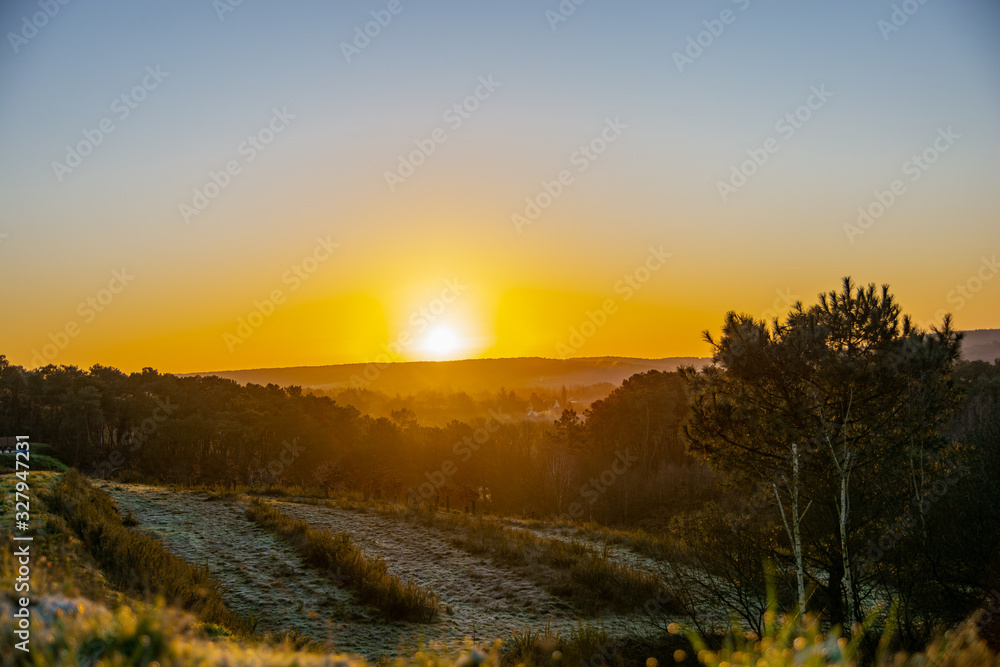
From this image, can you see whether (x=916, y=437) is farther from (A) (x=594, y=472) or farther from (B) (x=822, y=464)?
(A) (x=594, y=472)

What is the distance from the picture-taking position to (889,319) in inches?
412

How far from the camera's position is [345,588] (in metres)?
11.2

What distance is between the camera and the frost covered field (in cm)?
922

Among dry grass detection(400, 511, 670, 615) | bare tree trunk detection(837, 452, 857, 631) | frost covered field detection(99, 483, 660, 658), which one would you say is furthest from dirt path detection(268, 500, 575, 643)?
bare tree trunk detection(837, 452, 857, 631)

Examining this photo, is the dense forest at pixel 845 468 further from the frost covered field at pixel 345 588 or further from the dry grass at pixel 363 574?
the dry grass at pixel 363 574

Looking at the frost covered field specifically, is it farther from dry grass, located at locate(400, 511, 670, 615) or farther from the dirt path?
dry grass, located at locate(400, 511, 670, 615)

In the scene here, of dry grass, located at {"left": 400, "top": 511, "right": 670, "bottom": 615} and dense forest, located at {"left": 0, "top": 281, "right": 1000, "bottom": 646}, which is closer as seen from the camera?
dense forest, located at {"left": 0, "top": 281, "right": 1000, "bottom": 646}

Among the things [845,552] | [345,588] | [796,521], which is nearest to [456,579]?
[345,588]

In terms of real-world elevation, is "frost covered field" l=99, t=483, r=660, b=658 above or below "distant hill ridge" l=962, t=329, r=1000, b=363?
below

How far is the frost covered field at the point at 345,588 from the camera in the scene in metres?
9.22

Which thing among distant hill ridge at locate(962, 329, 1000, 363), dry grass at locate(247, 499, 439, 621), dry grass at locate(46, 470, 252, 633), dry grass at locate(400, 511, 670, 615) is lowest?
dry grass at locate(400, 511, 670, 615)

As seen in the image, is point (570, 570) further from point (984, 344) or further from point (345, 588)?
point (984, 344)

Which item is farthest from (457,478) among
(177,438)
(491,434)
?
(177,438)

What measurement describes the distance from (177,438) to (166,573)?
4225cm
